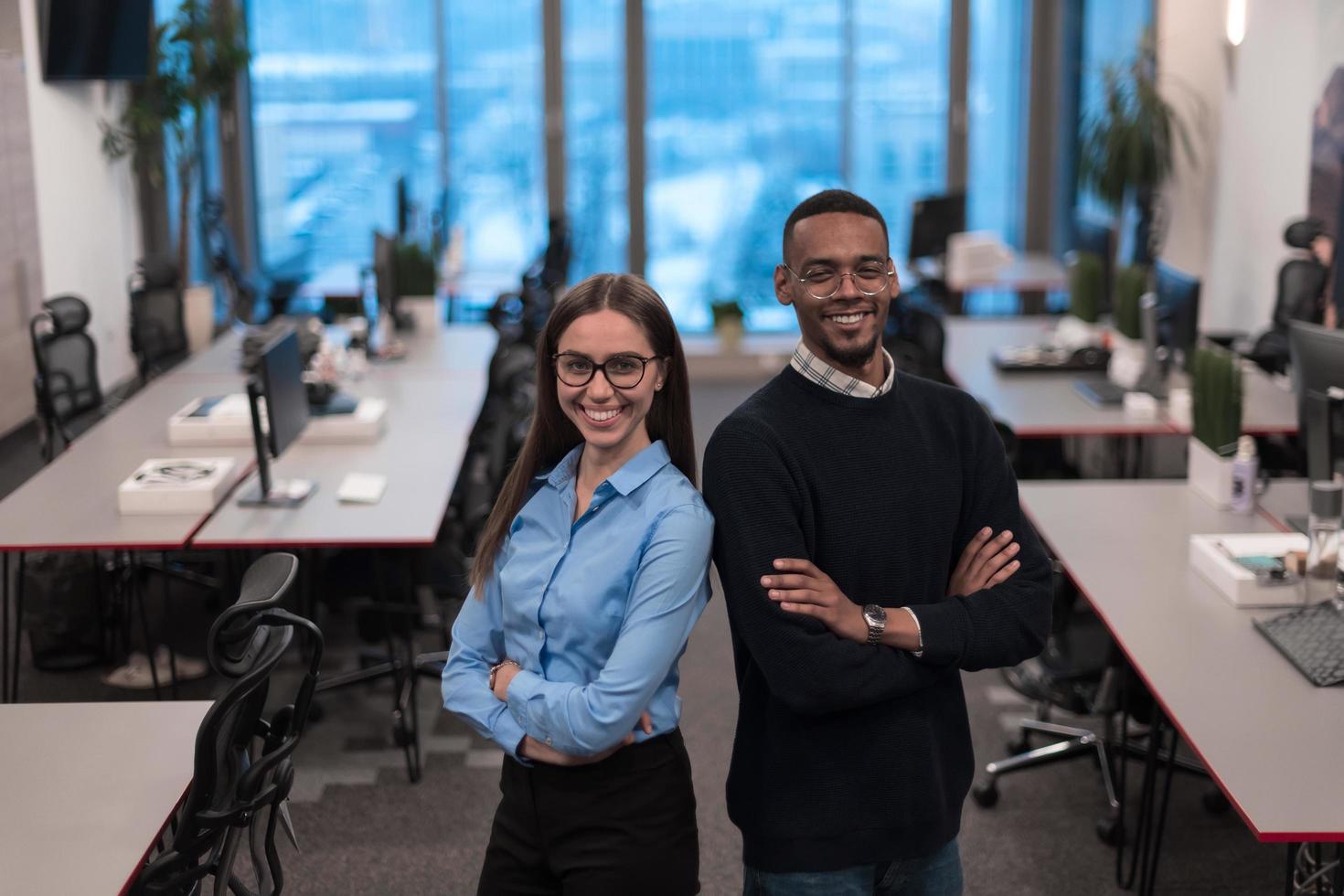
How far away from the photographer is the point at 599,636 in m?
2.26

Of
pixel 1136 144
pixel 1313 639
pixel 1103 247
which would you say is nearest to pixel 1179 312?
pixel 1103 247

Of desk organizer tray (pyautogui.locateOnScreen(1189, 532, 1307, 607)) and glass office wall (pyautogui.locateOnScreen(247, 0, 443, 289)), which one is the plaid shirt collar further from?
glass office wall (pyautogui.locateOnScreen(247, 0, 443, 289))

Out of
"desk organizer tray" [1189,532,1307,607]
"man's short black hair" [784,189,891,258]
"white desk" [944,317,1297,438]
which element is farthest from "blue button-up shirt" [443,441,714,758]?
"white desk" [944,317,1297,438]

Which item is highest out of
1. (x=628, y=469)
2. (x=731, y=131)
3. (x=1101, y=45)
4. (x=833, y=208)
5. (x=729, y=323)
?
(x=1101, y=45)

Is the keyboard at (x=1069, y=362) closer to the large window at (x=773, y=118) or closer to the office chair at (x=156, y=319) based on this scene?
the office chair at (x=156, y=319)

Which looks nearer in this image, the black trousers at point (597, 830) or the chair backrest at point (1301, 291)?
the black trousers at point (597, 830)

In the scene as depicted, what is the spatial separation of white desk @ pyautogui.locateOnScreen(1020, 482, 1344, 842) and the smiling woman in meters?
1.08

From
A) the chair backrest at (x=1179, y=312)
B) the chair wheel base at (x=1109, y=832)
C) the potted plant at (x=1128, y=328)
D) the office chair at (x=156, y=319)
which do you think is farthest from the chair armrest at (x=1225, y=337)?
the office chair at (x=156, y=319)

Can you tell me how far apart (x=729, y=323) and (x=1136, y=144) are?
303 cm

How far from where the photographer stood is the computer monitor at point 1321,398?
4000 mm

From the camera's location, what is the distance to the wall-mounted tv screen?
8.52 m

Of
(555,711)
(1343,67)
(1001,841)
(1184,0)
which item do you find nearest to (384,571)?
(1001,841)

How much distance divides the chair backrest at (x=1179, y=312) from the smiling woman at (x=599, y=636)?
12.5 feet

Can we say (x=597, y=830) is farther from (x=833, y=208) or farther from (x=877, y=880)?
(x=833, y=208)
